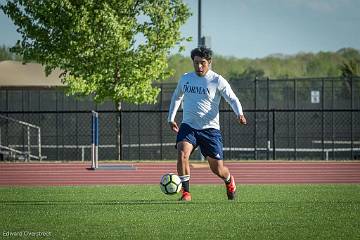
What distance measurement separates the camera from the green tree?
33500 millimetres

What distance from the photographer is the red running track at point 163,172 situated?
21.1 m

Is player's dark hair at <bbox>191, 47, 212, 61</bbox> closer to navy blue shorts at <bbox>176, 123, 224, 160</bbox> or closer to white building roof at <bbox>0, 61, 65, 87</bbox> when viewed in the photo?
navy blue shorts at <bbox>176, 123, 224, 160</bbox>

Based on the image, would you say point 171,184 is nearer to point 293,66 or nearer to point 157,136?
point 157,136

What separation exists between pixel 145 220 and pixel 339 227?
88.4 inches

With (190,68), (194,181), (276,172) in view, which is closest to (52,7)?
(276,172)

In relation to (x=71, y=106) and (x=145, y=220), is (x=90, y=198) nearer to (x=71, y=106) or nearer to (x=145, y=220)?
(x=145, y=220)

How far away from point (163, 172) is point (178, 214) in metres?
12.4

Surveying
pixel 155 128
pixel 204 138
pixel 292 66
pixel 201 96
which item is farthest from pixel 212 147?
pixel 292 66

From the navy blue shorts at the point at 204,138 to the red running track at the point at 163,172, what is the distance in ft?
20.4

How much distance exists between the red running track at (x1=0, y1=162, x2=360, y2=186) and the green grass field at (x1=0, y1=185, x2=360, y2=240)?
382 cm

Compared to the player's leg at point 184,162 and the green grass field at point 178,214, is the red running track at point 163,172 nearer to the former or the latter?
the green grass field at point 178,214

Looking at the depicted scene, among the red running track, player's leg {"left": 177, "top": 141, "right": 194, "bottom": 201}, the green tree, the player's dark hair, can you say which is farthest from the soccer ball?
the green tree

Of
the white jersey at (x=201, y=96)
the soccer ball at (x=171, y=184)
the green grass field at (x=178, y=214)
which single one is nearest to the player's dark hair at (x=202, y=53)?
the white jersey at (x=201, y=96)

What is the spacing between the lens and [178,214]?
12102mm
